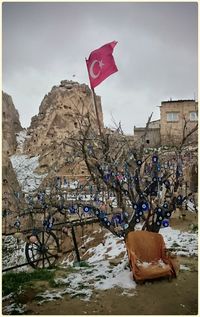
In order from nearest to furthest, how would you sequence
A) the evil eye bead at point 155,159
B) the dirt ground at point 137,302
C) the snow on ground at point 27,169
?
the dirt ground at point 137,302 < the evil eye bead at point 155,159 < the snow on ground at point 27,169

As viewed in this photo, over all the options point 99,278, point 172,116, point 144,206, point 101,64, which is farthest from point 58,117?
point 99,278

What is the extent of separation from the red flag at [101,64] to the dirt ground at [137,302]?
3.60 metres

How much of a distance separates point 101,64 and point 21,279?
165 inches

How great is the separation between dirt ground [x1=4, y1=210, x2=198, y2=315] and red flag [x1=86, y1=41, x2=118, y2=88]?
3.60 metres

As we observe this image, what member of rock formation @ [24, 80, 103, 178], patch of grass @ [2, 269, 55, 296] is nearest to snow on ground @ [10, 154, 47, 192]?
rock formation @ [24, 80, 103, 178]

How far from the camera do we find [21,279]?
17.6 ft

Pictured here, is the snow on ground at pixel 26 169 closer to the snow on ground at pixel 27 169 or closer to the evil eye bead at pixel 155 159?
the snow on ground at pixel 27 169

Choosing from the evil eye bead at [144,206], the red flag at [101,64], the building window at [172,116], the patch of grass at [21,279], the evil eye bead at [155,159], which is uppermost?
the building window at [172,116]

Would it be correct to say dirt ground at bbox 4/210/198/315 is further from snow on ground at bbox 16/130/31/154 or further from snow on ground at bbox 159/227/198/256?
snow on ground at bbox 16/130/31/154

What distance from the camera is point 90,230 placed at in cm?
1045

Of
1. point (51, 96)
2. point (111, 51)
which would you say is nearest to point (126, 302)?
point (111, 51)

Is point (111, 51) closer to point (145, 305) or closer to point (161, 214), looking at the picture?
point (161, 214)

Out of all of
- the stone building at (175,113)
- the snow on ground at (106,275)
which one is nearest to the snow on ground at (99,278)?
the snow on ground at (106,275)

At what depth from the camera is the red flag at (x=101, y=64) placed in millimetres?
5328
